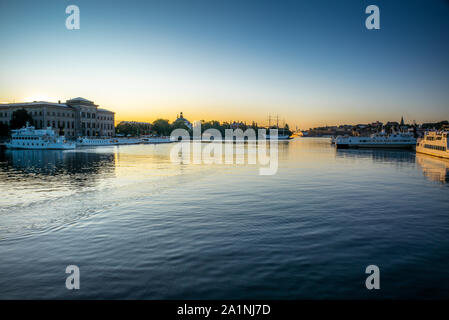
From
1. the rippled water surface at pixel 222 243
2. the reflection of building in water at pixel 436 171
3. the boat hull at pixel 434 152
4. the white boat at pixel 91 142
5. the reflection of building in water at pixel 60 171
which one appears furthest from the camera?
the white boat at pixel 91 142

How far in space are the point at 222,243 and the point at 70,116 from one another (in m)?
152

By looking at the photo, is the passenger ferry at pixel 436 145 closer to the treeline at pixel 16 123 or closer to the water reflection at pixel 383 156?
the water reflection at pixel 383 156

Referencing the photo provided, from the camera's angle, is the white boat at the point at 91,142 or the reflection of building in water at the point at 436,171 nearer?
the reflection of building in water at the point at 436,171

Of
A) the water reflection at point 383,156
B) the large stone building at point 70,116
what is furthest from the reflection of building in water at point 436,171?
the large stone building at point 70,116

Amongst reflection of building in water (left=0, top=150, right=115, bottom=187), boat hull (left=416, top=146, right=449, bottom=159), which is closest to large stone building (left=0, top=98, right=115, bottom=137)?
reflection of building in water (left=0, top=150, right=115, bottom=187)

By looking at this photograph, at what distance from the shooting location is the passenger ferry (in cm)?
6426

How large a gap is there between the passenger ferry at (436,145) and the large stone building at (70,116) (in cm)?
13987

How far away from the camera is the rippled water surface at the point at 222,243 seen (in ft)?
27.9

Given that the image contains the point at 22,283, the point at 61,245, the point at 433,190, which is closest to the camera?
the point at 22,283

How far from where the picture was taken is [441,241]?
1234 cm

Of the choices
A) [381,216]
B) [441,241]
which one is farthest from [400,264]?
[381,216]

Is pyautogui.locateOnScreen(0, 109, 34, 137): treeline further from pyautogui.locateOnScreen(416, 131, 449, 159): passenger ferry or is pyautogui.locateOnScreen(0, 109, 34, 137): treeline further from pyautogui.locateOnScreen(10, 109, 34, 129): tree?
pyautogui.locateOnScreen(416, 131, 449, 159): passenger ferry

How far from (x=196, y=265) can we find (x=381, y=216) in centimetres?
1162
